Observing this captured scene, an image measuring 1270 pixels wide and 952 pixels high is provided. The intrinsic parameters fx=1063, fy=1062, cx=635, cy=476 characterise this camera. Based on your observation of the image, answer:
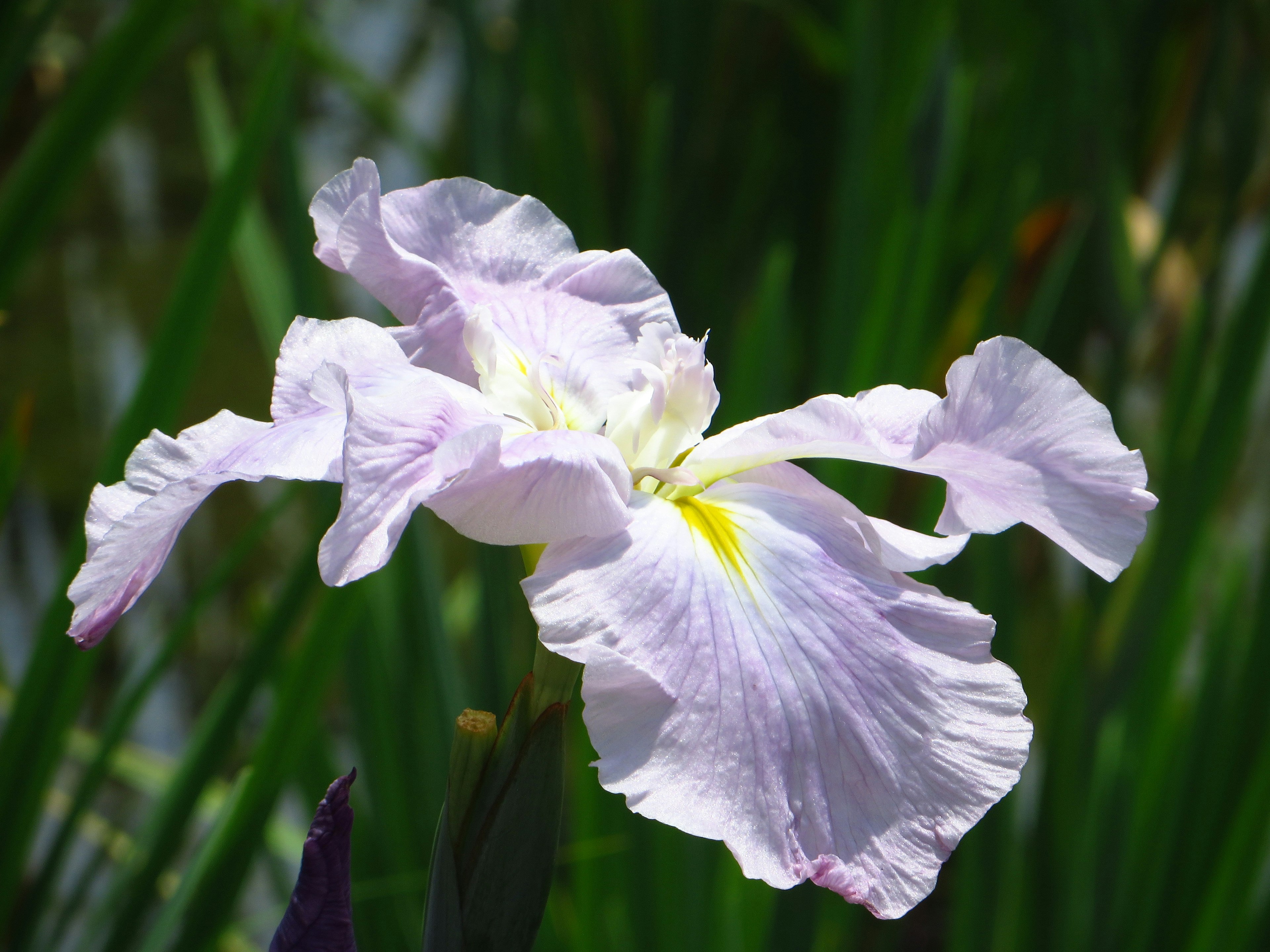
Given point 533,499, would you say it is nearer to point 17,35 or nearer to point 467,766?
point 467,766

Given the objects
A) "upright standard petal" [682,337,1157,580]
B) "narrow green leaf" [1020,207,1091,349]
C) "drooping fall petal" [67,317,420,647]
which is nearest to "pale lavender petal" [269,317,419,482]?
"drooping fall petal" [67,317,420,647]

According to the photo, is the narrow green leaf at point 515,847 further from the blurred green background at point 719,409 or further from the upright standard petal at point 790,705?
the blurred green background at point 719,409

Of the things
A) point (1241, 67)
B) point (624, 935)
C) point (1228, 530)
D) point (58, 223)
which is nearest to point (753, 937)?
point (624, 935)

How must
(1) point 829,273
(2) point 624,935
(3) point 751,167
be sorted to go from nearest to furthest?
(2) point 624,935 < (1) point 829,273 < (3) point 751,167

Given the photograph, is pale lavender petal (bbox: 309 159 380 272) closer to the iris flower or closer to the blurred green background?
the iris flower

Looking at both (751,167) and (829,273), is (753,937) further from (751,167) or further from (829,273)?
(751,167)

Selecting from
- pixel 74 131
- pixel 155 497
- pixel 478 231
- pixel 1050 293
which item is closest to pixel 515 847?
pixel 155 497
